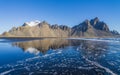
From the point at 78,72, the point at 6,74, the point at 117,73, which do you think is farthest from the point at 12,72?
the point at 117,73

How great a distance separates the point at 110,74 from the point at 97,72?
1822mm

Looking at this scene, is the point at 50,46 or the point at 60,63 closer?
the point at 60,63

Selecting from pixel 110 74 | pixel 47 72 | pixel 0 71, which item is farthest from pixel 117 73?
pixel 0 71

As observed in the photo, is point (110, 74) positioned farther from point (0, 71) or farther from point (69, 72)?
point (0, 71)

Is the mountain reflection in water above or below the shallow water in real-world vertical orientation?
above

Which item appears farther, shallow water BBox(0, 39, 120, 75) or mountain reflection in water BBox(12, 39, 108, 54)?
mountain reflection in water BBox(12, 39, 108, 54)

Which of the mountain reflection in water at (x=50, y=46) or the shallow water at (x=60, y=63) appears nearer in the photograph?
the shallow water at (x=60, y=63)

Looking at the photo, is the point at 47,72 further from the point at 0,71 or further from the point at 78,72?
the point at 0,71

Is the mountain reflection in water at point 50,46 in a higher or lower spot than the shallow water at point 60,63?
higher

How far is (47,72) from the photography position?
79.5 feet

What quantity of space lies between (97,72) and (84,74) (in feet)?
7.13

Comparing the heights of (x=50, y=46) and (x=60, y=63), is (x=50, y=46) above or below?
above

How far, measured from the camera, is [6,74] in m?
23.0

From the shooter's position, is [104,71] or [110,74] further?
[104,71]
